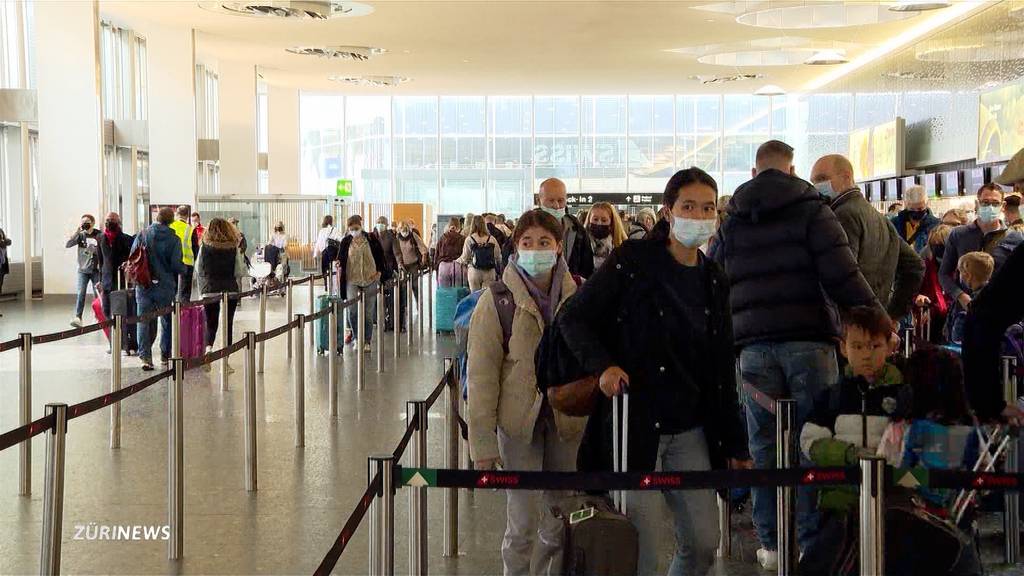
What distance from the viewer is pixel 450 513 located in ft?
20.5

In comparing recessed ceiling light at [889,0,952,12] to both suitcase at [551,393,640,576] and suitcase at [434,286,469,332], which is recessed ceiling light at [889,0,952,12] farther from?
suitcase at [551,393,640,576]

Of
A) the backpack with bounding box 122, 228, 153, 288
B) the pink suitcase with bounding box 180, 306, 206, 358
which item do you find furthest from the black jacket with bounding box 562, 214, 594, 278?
the backpack with bounding box 122, 228, 153, 288

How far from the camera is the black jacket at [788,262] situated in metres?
5.47

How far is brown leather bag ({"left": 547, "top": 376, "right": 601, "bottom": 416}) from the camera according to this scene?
451cm

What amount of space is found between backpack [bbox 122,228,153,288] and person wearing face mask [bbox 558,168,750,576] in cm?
1037

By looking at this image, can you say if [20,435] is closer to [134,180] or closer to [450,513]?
[450,513]

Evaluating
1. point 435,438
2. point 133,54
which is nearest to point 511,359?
point 435,438

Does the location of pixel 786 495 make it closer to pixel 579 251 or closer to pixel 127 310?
pixel 579 251

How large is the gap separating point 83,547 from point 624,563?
3.47 meters

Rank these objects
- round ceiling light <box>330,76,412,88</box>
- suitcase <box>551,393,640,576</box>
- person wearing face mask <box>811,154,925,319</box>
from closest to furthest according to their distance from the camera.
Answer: suitcase <box>551,393,640,576</box>, person wearing face mask <box>811,154,925,319</box>, round ceiling light <box>330,76,412,88</box>

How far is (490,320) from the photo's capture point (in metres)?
5.12

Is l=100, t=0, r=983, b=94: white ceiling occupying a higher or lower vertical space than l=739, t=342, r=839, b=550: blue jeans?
higher

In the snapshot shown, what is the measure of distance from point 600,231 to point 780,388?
13.9 feet

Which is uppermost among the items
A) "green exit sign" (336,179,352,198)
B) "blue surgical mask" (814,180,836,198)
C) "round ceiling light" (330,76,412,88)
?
"round ceiling light" (330,76,412,88)
